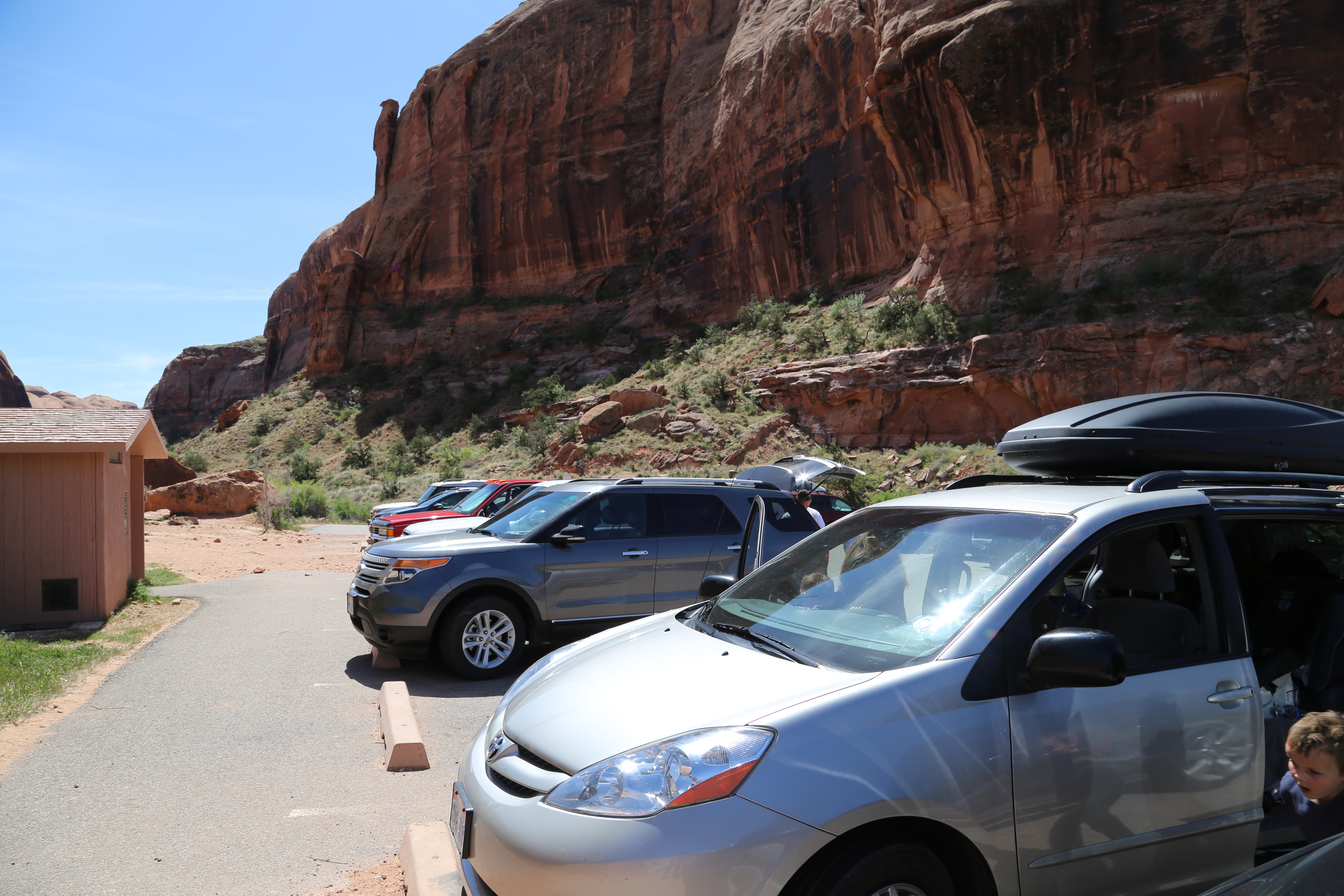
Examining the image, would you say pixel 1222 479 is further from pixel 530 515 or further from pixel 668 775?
pixel 530 515

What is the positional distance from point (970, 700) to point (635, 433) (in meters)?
31.4

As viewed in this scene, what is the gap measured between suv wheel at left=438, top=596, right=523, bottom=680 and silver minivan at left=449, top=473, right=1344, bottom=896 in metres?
4.22

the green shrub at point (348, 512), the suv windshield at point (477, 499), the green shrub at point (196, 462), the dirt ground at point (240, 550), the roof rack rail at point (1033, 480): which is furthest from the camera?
the green shrub at point (196, 462)

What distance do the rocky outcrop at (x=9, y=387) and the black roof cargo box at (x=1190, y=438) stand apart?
113m

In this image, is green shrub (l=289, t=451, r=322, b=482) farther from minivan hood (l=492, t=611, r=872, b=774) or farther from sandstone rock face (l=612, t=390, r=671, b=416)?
minivan hood (l=492, t=611, r=872, b=774)

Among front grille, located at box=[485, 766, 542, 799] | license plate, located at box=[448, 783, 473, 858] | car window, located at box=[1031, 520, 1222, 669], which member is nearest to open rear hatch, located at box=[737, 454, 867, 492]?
car window, located at box=[1031, 520, 1222, 669]

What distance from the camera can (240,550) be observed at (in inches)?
850

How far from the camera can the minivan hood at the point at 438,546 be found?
26.3 ft

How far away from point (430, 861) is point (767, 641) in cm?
178

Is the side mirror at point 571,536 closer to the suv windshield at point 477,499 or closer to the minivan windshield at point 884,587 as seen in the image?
the minivan windshield at point 884,587

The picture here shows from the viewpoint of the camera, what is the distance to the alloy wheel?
7.94 metres

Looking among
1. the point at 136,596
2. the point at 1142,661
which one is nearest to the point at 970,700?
the point at 1142,661

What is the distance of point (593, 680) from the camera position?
3.35m

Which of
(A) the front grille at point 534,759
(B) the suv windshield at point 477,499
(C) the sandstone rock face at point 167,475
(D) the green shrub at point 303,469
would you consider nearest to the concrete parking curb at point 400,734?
(A) the front grille at point 534,759
